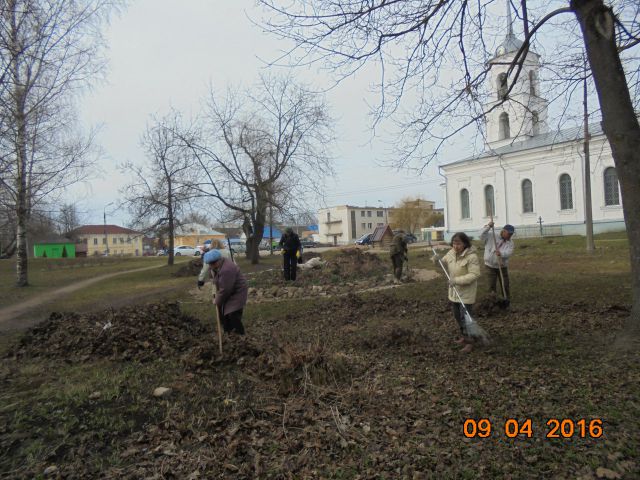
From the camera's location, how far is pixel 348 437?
3451 mm

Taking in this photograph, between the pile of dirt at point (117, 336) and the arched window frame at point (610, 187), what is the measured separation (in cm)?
3861

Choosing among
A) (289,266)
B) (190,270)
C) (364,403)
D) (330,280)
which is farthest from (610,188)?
(364,403)

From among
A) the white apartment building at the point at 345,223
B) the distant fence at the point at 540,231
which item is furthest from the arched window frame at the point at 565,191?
the white apartment building at the point at 345,223

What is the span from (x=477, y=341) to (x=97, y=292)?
1417 centimetres

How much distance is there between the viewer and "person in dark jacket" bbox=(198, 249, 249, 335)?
20.3ft

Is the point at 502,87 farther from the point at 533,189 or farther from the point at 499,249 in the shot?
the point at 533,189

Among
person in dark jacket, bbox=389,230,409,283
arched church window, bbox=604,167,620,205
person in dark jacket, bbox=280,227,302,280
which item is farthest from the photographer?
arched church window, bbox=604,167,620,205

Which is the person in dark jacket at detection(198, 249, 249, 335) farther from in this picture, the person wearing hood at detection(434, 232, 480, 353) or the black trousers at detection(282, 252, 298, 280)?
the black trousers at detection(282, 252, 298, 280)

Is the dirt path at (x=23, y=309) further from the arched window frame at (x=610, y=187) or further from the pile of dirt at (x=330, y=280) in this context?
the arched window frame at (x=610, y=187)

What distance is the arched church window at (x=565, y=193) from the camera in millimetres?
39719

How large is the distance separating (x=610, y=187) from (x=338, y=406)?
4038 cm

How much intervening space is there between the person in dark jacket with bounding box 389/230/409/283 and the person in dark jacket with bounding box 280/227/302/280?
2934 mm

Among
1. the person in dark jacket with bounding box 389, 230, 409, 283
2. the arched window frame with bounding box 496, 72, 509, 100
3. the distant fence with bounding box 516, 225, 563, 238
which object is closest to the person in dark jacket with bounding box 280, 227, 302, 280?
the person in dark jacket with bounding box 389, 230, 409, 283

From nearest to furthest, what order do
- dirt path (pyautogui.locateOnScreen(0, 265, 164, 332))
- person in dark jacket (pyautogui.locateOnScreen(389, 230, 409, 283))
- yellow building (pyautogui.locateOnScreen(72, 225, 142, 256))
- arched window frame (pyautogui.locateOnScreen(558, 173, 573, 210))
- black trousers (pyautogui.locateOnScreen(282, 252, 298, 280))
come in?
dirt path (pyautogui.locateOnScreen(0, 265, 164, 332))
person in dark jacket (pyautogui.locateOnScreen(389, 230, 409, 283))
black trousers (pyautogui.locateOnScreen(282, 252, 298, 280))
arched window frame (pyautogui.locateOnScreen(558, 173, 573, 210))
yellow building (pyautogui.locateOnScreen(72, 225, 142, 256))
